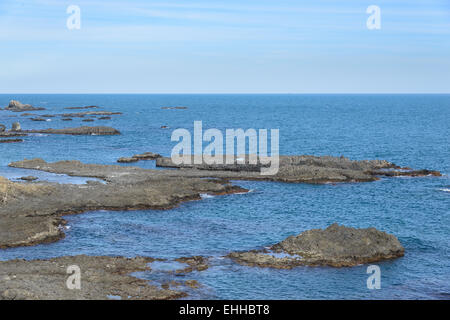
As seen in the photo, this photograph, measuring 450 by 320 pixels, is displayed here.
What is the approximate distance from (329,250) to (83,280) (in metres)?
18.6

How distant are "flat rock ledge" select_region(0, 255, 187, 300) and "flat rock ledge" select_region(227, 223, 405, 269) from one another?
8.16m

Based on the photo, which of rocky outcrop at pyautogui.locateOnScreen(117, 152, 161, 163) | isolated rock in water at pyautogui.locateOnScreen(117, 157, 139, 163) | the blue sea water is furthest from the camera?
rocky outcrop at pyautogui.locateOnScreen(117, 152, 161, 163)

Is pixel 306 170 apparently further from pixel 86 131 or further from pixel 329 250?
pixel 86 131

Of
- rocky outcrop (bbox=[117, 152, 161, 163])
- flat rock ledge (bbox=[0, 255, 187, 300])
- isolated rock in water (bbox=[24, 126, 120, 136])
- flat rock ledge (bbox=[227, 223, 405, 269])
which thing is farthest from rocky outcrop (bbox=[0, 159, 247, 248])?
isolated rock in water (bbox=[24, 126, 120, 136])

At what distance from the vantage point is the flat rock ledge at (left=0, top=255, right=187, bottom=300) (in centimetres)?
3297

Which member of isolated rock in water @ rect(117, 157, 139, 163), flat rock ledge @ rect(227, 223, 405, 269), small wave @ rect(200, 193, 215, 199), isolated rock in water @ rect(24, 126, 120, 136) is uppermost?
isolated rock in water @ rect(24, 126, 120, 136)

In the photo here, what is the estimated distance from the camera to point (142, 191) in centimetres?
6250

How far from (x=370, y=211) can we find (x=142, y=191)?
24947 mm

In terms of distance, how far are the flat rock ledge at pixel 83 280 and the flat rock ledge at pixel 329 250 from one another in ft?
26.8

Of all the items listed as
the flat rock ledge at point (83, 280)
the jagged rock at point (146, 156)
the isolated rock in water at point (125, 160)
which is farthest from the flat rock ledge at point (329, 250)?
the jagged rock at point (146, 156)

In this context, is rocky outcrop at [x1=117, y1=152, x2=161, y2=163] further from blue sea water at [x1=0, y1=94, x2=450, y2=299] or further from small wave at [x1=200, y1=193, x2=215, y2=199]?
small wave at [x1=200, y1=193, x2=215, y2=199]

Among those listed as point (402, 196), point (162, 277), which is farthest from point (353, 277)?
point (402, 196)

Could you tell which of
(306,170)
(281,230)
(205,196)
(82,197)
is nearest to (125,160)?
(205,196)

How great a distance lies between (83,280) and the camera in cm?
3603
